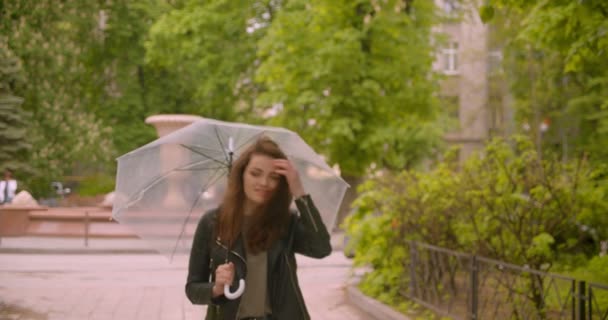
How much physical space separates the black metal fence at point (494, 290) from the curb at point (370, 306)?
1.30 ft

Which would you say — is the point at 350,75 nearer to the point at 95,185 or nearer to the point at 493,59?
the point at 95,185

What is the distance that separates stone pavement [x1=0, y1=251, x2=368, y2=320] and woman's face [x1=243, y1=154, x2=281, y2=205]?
7050 millimetres

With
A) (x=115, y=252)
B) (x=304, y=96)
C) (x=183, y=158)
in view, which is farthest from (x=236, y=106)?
(x=183, y=158)

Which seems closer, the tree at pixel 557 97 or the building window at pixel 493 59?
the tree at pixel 557 97

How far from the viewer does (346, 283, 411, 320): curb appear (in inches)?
416

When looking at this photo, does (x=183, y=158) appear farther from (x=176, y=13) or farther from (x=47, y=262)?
(x=176, y=13)

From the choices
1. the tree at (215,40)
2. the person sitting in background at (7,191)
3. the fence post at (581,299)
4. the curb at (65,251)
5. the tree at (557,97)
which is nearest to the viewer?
the fence post at (581,299)

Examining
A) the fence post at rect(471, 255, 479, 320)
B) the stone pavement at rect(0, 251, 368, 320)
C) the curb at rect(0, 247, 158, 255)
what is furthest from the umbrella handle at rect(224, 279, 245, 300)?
the curb at rect(0, 247, 158, 255)

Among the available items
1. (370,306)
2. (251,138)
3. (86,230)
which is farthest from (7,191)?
(251,138)

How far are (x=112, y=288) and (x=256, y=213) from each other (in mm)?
10222

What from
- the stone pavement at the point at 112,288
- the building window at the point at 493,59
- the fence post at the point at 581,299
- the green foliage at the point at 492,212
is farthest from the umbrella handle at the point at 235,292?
the building window at the point at 493,59

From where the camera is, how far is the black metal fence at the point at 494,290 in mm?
7375

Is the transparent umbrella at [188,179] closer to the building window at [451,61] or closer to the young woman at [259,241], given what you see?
the young woman at [259,241]

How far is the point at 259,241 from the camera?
163 inches
